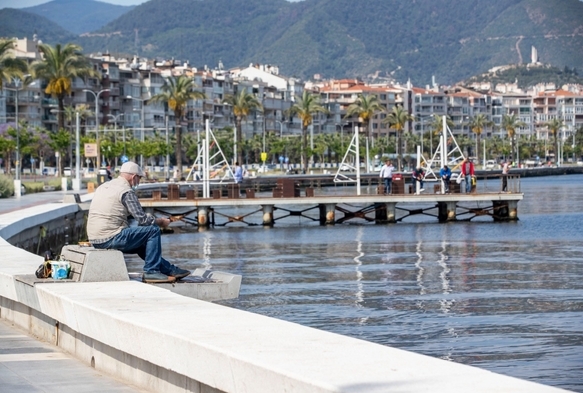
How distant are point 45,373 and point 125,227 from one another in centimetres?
351

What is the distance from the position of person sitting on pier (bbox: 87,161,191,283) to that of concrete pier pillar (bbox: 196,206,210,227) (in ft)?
116

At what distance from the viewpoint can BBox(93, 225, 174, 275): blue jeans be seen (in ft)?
40.6

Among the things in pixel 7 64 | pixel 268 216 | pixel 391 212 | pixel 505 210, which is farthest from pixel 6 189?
pixel 7 64

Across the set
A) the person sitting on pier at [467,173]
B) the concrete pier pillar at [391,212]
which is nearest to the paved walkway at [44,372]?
the concrete pier pillar at [391,212]

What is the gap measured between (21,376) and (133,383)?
0.91 m

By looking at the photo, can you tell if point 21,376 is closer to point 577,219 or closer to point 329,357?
point 329,357

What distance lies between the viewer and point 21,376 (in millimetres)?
8984

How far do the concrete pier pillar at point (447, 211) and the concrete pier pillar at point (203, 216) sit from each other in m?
9.80

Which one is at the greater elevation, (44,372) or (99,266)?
(99,266)

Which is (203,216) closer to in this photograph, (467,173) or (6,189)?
(6,189)

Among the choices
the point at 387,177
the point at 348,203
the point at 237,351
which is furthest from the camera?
the point at 387,177

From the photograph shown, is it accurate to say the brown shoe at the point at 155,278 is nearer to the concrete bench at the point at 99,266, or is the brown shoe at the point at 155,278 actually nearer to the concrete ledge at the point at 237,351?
the concrete bench at the point at 99,266

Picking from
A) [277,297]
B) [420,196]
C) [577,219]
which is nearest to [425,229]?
[420,196]

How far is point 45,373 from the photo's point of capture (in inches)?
363
